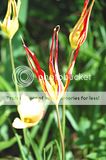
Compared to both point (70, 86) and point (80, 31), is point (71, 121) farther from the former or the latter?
point (80, 31)

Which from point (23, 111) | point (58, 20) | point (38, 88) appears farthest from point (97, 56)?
point (23, 111)

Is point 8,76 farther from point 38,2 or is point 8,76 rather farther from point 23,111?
point 23,111
